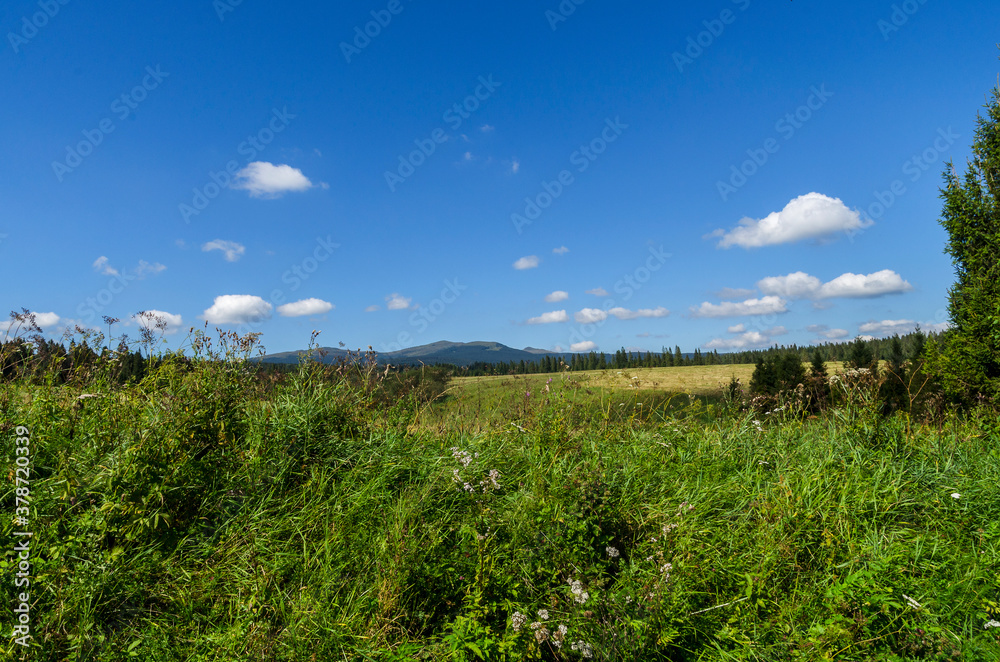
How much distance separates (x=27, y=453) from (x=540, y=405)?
4698 millimetres

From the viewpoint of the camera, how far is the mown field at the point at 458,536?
280 cm

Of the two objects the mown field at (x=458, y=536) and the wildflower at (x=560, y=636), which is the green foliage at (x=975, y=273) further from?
the wildflower at (x=560, y=636)

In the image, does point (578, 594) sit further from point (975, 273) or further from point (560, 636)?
point (975, 273)

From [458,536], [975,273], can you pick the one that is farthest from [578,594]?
[975,273]

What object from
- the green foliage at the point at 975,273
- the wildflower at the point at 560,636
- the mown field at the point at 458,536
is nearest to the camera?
the wildflower at the point at 560,636

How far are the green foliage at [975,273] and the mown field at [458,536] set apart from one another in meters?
6.00

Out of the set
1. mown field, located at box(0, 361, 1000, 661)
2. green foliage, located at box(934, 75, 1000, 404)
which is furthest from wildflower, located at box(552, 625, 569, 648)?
green foliage, located at box(934, 75, 1000, 404)

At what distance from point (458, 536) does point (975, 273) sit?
40.5ft

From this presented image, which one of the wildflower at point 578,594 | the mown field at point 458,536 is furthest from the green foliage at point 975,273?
the wildflower at point 578,594

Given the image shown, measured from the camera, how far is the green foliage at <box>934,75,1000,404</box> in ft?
30.7

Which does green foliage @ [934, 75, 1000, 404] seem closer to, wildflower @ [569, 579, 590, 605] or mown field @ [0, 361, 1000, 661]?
mown field @ [0, 361, 1000, 661]

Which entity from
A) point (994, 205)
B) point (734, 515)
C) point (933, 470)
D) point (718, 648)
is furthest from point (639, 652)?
point (994, 205)

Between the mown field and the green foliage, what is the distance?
600 centimetres

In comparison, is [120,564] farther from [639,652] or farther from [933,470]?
[933,470]
